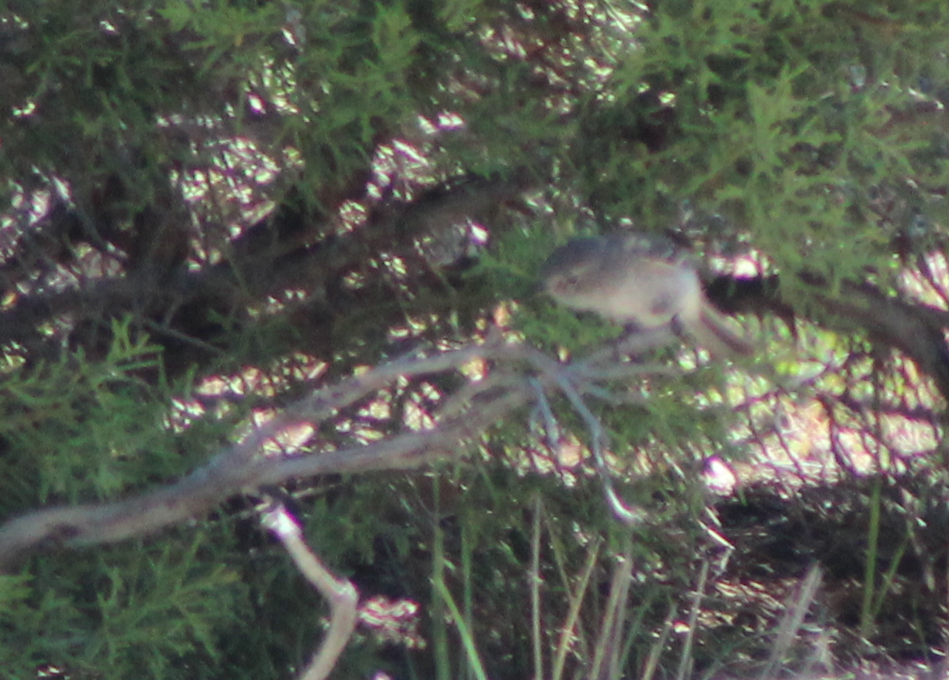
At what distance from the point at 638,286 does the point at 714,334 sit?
9.9 inches

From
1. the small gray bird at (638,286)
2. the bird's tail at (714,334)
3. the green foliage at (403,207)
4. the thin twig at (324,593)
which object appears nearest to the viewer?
the thin twig at (324,593)

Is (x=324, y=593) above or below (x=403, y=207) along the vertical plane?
below

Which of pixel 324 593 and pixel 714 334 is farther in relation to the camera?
pixel 714 334

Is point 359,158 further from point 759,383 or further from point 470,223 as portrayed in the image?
point 759,383

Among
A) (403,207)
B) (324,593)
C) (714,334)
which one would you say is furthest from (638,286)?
(324,593)

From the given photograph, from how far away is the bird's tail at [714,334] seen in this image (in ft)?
10.3

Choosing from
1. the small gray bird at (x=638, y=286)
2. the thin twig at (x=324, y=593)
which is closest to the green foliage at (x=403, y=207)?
the small gray bird at (x=638, y=286)

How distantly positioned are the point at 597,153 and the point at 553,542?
98cm

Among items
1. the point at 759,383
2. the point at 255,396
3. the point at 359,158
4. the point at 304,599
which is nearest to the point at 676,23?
the point at 359,158

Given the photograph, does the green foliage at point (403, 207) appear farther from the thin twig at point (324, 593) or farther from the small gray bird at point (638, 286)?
the thin twig at point (324, 593)

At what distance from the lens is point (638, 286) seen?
3.14 meters

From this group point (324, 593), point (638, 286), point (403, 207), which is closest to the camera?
point (324, 593)

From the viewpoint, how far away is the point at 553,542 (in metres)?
3.23

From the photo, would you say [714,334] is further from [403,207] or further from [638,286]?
[403,207]
